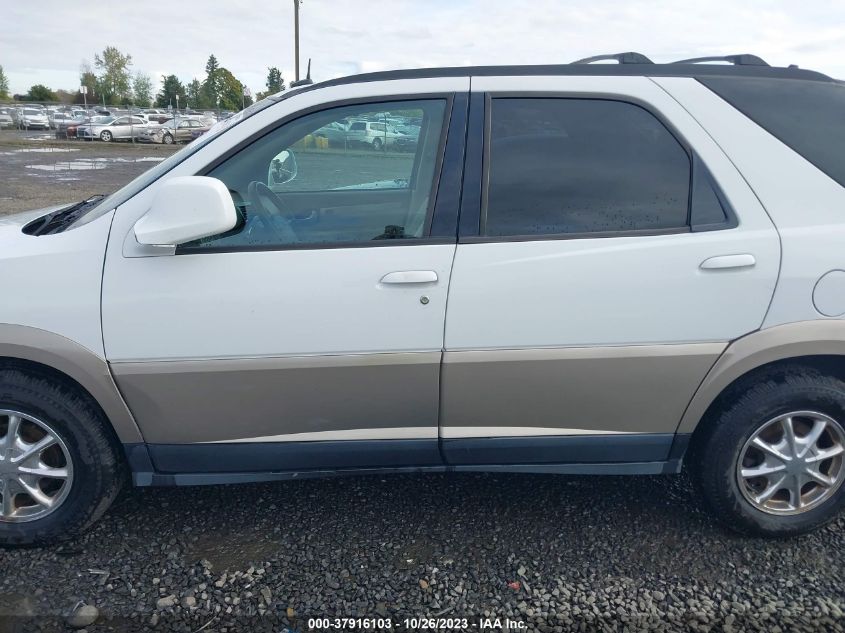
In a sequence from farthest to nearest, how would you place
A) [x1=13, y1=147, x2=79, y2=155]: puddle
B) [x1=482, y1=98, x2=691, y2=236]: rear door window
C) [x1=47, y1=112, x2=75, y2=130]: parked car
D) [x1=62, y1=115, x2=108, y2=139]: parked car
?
1. [x1=47, y1=112, x2=75, y2=130]: parked car
2. [x1=62, y1=115, x2=108, y2=139]: parked car
3. [x1=13, y1=147, x2=79, y2=155]: puddle
4. [x1=482, y1=98, x2=691, y2=236]: rear door window

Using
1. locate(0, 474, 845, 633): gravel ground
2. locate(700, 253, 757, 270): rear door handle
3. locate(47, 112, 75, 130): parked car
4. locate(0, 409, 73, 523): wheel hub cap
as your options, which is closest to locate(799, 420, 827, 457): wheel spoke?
locate(0, 474, 845, 633): gravel ground

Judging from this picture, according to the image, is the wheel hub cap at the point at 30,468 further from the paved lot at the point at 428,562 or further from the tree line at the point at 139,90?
the tree line at the point at 139,90

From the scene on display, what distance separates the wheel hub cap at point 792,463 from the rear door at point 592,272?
38 centimetres

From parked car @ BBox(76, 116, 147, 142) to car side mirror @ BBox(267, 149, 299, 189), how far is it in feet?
115

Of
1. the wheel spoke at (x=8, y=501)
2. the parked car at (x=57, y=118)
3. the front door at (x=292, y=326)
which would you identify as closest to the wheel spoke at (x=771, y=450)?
the front door at (x=292, y=326)

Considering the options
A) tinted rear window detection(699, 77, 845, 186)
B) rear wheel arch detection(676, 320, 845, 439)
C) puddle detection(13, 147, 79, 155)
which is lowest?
puddle detection(13, 147, 79, 155)

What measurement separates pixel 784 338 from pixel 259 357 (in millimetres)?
1981

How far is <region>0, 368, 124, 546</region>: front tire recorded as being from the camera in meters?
2.55

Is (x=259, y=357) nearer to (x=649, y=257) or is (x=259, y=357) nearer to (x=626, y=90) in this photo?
(x=649, y=257)

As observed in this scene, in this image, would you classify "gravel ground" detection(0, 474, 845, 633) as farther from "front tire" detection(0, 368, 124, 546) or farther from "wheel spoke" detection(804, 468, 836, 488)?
"wheel spoke" detection(804, 468, 836, 488)

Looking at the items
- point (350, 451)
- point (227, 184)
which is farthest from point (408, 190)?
point (350, 451)

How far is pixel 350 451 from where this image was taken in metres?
2.67

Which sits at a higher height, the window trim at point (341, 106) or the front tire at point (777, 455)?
the window trim at point (341, 106)

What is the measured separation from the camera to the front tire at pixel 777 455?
8.67 ft
